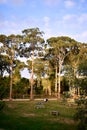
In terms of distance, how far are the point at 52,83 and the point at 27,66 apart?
50.3 ft

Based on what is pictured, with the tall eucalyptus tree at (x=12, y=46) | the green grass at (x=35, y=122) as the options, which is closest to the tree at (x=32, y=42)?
the tall eucalyptus tree at (x=12, y=46)

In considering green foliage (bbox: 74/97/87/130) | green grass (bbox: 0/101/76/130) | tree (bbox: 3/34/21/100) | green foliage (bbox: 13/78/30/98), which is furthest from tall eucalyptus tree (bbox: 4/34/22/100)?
green foliage (bbox: 74/97/87/130)

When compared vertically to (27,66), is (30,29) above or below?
above

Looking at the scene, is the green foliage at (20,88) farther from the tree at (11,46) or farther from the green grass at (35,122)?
the green grass at (35,122)

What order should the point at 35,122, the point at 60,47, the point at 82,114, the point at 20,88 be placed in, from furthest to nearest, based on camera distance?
the point at 20,88, the point at 60,47, the point at 35,122, the point at 82,114

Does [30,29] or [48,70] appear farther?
[48,70]

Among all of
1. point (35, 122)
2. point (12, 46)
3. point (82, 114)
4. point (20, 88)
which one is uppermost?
point (12, 46)

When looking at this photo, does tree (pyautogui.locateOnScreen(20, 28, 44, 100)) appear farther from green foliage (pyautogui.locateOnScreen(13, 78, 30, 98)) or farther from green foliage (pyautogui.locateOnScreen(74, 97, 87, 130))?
green foliage (pyautogui.locateOnScreen(74, 97, 87, 130))

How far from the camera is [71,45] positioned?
5988 cm

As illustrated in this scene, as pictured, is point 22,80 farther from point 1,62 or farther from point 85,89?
point 85,89

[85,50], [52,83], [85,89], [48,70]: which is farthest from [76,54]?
[85,89]

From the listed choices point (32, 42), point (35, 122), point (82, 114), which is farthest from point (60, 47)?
point (82, 114)

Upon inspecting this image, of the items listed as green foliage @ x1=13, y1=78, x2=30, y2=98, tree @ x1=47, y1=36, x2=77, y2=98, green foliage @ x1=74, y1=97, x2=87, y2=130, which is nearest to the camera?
green foliage @ x1=74, y1=97, x2=87, y2=130

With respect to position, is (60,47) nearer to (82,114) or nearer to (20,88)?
(20,88)
